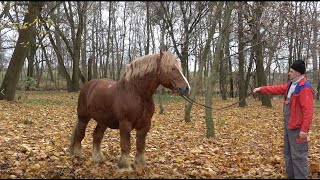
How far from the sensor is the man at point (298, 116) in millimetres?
4691

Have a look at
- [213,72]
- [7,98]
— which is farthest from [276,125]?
[7,98]

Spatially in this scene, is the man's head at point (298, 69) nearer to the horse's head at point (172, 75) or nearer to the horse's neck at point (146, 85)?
the horse's head at point (172, 75)

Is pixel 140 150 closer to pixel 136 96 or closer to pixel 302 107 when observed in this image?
pixel 136 96

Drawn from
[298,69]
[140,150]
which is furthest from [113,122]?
[298,69]

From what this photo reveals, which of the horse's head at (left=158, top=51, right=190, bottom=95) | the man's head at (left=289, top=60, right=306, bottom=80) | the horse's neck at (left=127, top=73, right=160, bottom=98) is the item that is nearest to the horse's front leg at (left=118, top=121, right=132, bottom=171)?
the horse's neck at (left=127, top=73, right=160, bottom=98)

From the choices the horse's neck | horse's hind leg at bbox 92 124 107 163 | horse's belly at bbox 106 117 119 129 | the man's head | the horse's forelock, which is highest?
the horse's forelock

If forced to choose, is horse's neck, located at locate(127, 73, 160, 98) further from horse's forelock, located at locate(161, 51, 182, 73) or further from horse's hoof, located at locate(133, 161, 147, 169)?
horse's hoof, located at locate(133, 161, 147, 169)

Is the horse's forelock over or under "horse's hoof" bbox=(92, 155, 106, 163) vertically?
over

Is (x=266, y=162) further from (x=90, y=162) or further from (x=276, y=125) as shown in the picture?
(x=276, y=125)

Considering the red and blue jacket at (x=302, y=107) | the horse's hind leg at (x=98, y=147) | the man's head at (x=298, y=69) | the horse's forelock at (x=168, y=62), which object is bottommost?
the horse's hind leg at (x=98, y=147)

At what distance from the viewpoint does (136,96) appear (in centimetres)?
521

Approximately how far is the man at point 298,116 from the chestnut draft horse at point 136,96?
149 cm

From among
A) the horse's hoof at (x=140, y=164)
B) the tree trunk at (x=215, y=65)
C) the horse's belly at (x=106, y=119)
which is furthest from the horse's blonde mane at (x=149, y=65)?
the tree trunk at (x=215, y=65)

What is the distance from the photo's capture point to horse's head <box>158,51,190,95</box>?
4.98 m
